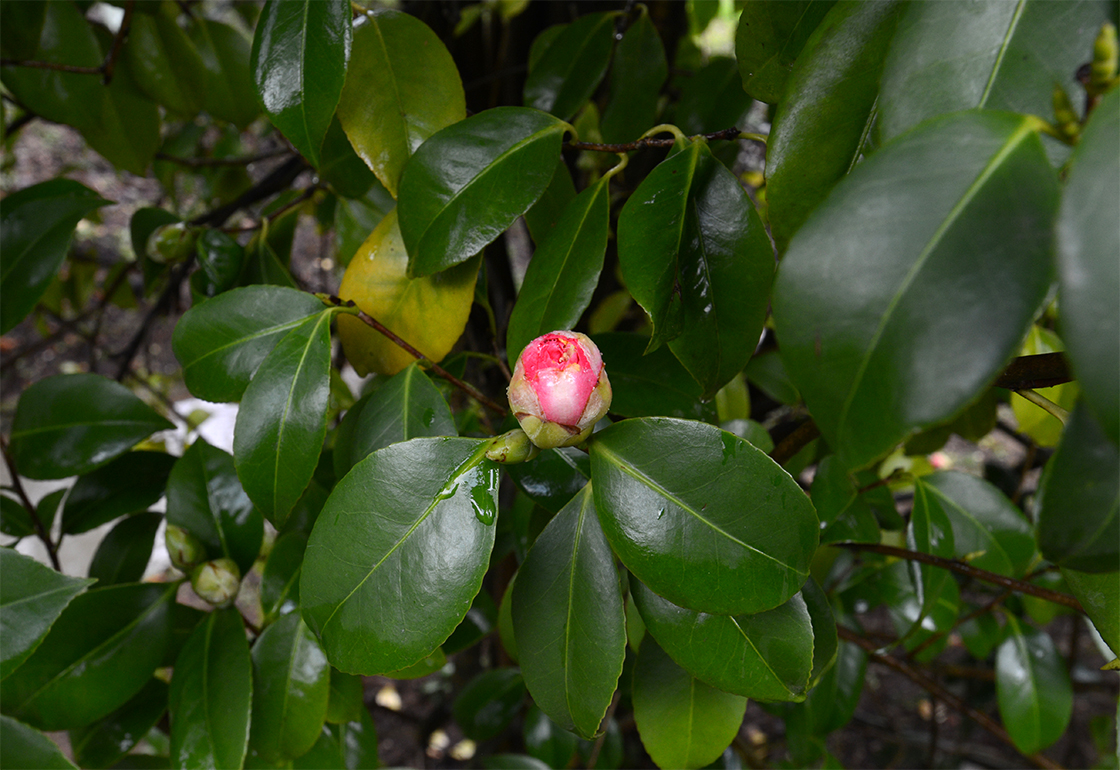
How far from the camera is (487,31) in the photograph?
3.80ft

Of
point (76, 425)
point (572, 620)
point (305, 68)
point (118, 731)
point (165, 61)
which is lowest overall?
point (118, 731)

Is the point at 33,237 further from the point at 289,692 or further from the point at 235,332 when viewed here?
the point at 289,692

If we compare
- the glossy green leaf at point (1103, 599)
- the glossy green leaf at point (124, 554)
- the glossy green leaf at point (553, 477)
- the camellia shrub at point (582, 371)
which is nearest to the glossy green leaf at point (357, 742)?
the camellia shrub at point (582, 371)

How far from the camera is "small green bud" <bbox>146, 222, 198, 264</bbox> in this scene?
662mm

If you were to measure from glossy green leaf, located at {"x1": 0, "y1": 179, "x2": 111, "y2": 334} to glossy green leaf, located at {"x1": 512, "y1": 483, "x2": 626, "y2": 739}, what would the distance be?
53 centimetres

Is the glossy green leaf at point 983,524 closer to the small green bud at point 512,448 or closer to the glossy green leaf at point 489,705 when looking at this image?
the small green bud at point 512,448

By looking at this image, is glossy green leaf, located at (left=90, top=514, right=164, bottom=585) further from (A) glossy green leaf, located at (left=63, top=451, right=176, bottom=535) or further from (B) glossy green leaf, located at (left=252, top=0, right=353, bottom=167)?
(B) glossy green leaf, located at (left=252, top=0, right=353, bottom=167)

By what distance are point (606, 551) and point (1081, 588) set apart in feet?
0.84

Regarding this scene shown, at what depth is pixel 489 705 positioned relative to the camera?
40.1 inches

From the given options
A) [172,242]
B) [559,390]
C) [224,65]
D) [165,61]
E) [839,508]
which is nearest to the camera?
[559,390]

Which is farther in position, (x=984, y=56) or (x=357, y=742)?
(x=357, y=742)

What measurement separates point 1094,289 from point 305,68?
407mm

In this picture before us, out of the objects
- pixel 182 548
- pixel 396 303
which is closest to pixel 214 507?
pixel 182 548

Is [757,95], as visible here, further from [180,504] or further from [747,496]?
[180,504]
